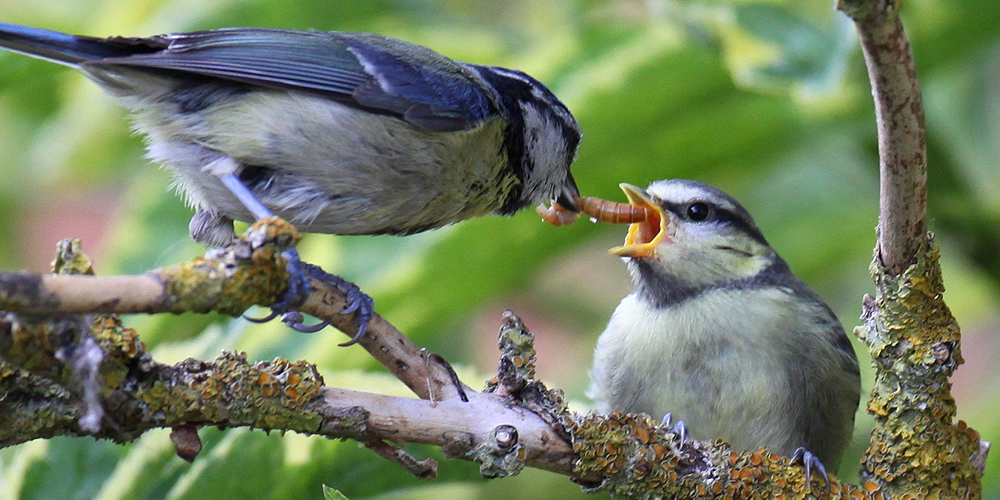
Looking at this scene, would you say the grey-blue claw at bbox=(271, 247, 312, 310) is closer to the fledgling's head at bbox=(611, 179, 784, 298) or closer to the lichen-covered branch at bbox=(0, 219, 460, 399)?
the lichen-covered branch at bbox=(0, 219, 460, 399)

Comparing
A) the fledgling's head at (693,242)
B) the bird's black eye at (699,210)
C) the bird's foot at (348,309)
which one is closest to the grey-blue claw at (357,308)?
the bird's foot at (348,309)

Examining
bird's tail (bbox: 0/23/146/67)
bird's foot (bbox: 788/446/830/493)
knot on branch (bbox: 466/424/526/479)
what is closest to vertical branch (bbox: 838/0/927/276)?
bird's foot (bbox: 788/446/830/493)

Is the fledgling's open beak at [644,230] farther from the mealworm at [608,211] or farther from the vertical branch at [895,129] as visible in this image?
the vertical branch at [895,129]

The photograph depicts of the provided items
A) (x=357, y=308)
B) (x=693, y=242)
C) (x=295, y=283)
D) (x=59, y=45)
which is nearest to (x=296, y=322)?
(x=357, y=308)

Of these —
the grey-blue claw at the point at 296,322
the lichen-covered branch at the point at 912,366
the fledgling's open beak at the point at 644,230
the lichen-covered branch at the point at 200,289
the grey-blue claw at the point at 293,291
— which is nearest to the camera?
the lichen-covered branch at the point at 200,289

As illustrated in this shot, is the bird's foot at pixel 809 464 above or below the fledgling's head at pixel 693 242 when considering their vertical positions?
below

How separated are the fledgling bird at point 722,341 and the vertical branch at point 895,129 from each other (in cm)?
53

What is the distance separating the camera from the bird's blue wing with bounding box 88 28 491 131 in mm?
1723

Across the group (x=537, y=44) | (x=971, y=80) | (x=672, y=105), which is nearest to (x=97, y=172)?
(x=537, y=44)

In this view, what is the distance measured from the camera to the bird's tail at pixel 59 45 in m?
1.57

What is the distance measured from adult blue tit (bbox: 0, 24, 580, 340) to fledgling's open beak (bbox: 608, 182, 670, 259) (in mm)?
228

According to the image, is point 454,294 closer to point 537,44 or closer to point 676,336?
point 676,336

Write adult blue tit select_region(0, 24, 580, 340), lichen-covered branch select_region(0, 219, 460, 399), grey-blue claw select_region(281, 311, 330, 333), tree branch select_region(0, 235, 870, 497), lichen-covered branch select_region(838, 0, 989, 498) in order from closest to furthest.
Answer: lichen-covered branch select_region(0, 219, 460, 399) < tree branch select_region(0, 235, 870, 497) < lichen-covered branch select_region(838, 0, 989, 498) < grey-blue claw select_region(281, 311, 330, 333) < adult blue tit select_region(0, 24, 580, 340)

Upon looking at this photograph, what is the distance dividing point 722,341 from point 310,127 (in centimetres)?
81
